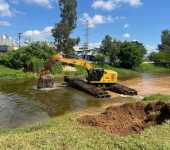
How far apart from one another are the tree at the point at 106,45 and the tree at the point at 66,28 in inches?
596

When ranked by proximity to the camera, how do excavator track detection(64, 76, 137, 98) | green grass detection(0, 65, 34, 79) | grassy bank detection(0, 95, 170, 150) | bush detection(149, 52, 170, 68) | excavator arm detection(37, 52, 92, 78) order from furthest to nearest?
bush detection(149, 52, 170, 68), green grass detection(0, 65, 34, 79), excavator arm detection(37, 52, 92, 78), excavator track detection(64, 76, 137, 98), grassy bank detection(0, 95, 170, 150)

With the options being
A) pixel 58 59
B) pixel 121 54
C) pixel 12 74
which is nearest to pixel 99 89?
pixel 58 59

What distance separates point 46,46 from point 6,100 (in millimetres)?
32901

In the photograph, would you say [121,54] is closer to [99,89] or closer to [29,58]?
[29,58]

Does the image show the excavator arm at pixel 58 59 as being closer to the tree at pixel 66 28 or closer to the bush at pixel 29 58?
the bush at pixel 29 58

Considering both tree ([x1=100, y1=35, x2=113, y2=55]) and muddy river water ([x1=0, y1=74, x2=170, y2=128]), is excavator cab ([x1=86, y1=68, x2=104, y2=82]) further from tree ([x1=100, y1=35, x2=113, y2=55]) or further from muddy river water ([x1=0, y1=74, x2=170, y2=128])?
tree ([x1=100, y1=35, x2=113, y2=55])

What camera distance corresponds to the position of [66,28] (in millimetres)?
65562

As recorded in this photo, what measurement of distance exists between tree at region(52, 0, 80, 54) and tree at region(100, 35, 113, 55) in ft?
49.7

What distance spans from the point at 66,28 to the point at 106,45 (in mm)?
18552

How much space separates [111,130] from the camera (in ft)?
47.2

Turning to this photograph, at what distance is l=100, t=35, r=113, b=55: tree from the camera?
80375 mm

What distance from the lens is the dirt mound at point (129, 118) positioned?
579 inches

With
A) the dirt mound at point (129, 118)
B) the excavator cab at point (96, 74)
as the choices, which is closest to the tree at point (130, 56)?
the excavator cab at point (96, 74)

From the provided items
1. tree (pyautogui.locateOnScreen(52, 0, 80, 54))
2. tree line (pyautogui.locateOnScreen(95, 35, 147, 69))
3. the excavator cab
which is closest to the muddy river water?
the excavator cab
